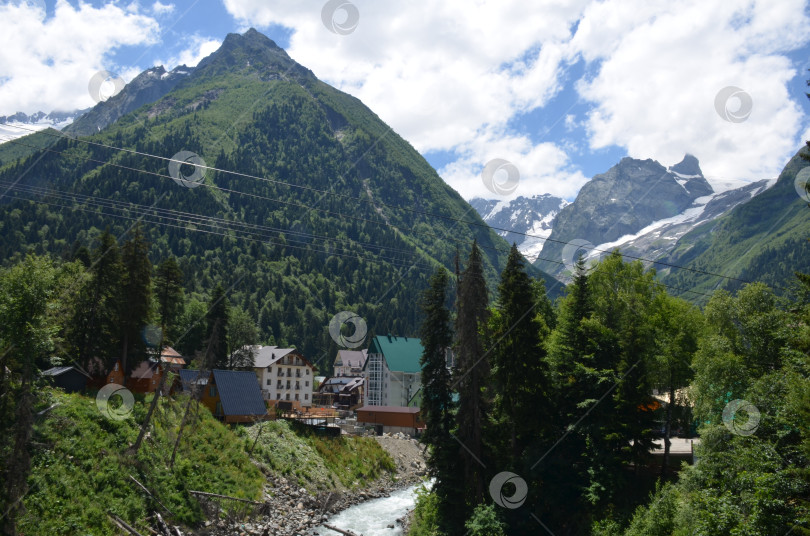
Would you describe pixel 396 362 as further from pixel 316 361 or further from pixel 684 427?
pixel 684 427

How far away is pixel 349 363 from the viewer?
410 ft

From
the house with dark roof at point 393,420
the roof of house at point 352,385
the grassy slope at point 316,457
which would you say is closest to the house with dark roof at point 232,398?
the grassy slope at point 316,457

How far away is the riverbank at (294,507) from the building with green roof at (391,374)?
32870 mm

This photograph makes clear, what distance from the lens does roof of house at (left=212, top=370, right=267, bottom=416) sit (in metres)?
51.5

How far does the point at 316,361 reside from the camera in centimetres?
13425

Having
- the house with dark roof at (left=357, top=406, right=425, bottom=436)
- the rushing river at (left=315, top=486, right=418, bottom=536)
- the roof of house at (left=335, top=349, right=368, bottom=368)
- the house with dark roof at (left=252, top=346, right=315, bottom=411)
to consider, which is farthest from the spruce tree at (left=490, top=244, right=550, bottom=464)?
the roof of house at (left=335, top=349, right=368, bottom=368)

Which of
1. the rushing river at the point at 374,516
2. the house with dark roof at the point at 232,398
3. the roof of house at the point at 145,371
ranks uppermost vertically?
the roof of house at the point at 145,371

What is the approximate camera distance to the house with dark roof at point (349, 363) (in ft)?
407

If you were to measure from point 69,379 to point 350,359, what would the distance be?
Result: 89.5 m

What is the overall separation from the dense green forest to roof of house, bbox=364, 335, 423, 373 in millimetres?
58205

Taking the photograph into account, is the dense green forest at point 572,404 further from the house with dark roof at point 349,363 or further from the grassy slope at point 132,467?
the house with dark roof at point 349,363

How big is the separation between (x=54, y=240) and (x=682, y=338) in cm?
15222

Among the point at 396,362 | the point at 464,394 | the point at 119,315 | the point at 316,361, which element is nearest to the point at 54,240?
the point at 316,361

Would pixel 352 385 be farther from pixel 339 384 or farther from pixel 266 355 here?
pixel 266 355
